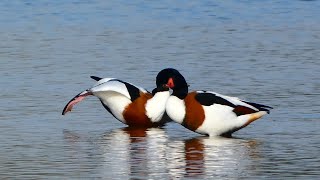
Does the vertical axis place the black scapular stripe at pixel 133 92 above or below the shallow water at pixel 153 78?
above

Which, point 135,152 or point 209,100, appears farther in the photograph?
point 209,100

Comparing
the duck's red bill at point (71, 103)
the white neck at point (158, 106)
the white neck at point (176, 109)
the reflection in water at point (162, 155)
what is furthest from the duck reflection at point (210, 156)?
the duck's red bill at point (71, 103)

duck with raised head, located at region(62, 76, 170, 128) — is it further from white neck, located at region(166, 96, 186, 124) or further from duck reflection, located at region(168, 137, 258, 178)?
duck reflection, located at region(168, 137, 258, 178)

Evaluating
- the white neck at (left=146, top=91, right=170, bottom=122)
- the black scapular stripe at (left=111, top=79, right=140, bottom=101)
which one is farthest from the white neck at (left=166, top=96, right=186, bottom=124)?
the black scapular stripe at (left=111, top=79, right=140, bottom=101)

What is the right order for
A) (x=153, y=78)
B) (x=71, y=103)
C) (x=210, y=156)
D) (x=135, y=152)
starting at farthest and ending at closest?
(x=153, y=78) < (x=71, y=103) < (x=135, y=152) < (x=210, y=156)

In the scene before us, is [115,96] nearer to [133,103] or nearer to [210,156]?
[133,103]

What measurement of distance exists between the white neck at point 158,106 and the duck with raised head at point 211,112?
0.46 m

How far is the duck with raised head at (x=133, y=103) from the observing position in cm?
1259

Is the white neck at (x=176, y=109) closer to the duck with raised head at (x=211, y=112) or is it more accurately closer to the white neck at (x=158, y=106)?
the duck with raised head at (x=211, y=112)

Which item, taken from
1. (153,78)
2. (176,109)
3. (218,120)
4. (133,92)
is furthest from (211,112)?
(153,78)

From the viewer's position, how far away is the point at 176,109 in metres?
11.9

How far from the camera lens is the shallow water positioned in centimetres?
1037

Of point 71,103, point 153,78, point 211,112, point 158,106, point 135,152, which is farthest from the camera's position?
point 153,78

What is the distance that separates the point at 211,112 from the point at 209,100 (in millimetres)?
121
